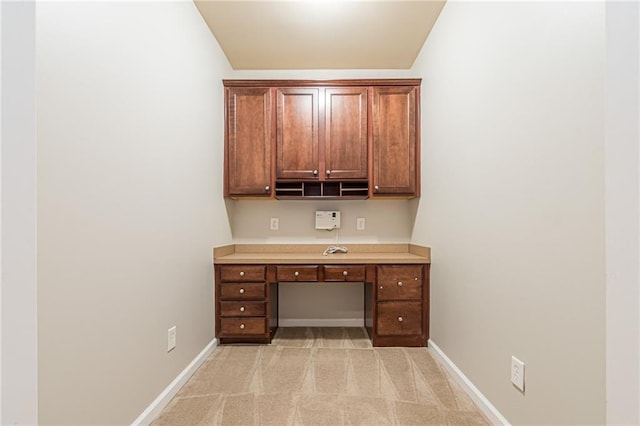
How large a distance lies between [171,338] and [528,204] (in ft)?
6.59

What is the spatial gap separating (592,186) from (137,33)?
2035 millimetres

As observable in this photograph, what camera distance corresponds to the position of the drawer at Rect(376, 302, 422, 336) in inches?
101

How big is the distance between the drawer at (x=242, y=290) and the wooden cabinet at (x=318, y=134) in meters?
0.99

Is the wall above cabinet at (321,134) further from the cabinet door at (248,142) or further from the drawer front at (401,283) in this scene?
the drawer front at (401,283)

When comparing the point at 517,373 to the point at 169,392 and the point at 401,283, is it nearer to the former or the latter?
the point at 401,283

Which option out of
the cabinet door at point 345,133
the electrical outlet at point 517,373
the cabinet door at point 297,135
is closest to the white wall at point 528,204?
the electrical outlet at point 517,373

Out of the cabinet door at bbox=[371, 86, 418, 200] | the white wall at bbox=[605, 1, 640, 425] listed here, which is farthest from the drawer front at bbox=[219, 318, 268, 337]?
the white wall at bbox=[605, 1, 640, 425]

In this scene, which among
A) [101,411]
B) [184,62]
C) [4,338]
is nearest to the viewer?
[4,338]

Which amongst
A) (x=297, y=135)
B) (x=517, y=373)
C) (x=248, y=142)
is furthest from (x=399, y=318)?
(x=248, y=142)

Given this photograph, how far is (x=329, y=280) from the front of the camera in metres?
2.66

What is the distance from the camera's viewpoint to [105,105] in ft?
4.34

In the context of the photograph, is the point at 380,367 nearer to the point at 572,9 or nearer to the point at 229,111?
the point at 572,9

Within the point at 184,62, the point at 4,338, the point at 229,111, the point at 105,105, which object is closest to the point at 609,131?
the point at 4,338

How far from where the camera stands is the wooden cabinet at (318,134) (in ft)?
9.46
